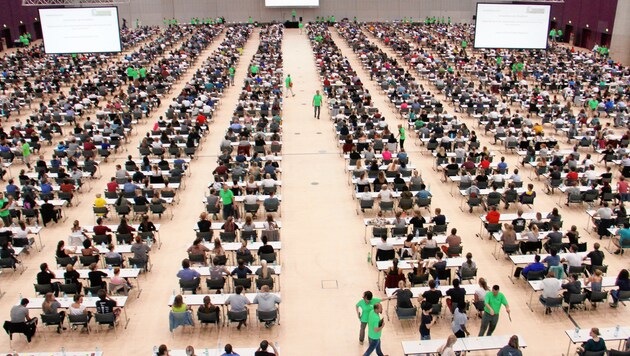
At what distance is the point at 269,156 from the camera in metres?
21.9

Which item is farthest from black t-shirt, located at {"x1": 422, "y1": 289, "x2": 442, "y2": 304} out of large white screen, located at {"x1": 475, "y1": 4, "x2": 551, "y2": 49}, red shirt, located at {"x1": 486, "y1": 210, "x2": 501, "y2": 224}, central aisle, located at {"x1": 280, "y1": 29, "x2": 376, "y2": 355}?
large white screen, located at {"x1": 475, "y1": 4, "x2": 551, "y2": 49}

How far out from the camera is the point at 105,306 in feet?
39.9

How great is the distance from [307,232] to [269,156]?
216 inches

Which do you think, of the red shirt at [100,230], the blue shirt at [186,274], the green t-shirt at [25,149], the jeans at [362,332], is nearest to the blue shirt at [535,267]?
the jeans at [362,332]

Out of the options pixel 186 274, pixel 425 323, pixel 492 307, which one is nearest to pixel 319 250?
pixel 186 274

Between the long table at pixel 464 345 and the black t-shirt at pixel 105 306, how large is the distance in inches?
241

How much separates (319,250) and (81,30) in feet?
109

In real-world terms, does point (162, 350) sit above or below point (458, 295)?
above

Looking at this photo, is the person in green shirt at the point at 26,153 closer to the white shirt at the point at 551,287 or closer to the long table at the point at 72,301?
the long table at the point at 72,301

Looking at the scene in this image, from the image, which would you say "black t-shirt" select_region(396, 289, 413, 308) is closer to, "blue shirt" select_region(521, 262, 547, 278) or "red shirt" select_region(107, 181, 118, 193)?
"blue shirt" select_region(521, 262, 547, 278)

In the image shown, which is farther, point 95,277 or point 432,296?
point 95,277

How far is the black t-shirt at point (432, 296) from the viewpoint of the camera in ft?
40.1

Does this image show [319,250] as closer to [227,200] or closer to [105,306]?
[227,200]

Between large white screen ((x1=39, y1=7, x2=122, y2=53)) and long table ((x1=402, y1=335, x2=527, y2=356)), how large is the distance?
124 ft
